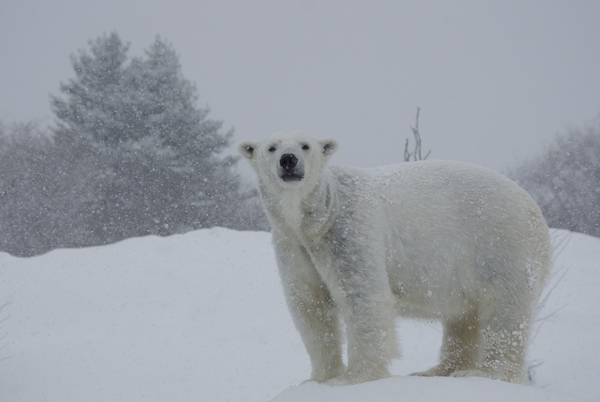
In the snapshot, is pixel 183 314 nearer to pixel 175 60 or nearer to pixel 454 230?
pixel 454 230

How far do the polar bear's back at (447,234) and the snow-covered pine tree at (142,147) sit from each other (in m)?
14.3

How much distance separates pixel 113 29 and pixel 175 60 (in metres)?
2.92

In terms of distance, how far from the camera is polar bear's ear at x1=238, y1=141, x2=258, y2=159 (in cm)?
326

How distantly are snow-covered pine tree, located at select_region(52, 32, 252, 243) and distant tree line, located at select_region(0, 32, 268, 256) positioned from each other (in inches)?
1.3

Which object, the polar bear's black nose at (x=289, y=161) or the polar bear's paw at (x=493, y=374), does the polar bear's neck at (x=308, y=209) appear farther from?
the polar bear's paw at (x=493, y=374)

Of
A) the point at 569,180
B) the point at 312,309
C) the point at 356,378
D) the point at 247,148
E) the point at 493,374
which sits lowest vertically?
the point at 569,180

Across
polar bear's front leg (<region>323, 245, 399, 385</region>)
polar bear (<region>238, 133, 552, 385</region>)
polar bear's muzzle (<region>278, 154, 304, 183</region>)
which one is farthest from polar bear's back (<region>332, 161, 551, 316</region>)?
polar bear's muzzle (<region>278, 154, 304, 183</region>)

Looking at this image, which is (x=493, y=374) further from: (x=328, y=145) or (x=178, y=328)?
(x=178, y=328)

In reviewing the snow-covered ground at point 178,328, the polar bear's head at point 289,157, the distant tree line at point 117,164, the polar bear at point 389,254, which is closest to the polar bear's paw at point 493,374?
the polar bear at point 389,254

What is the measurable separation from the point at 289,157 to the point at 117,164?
15164 millimetres

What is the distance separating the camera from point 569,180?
18625 mm

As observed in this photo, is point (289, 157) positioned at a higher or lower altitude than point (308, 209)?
higher

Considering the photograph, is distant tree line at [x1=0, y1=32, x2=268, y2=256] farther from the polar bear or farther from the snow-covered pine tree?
the polar bear

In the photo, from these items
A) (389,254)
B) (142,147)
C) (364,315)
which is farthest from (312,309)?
(142,147)
